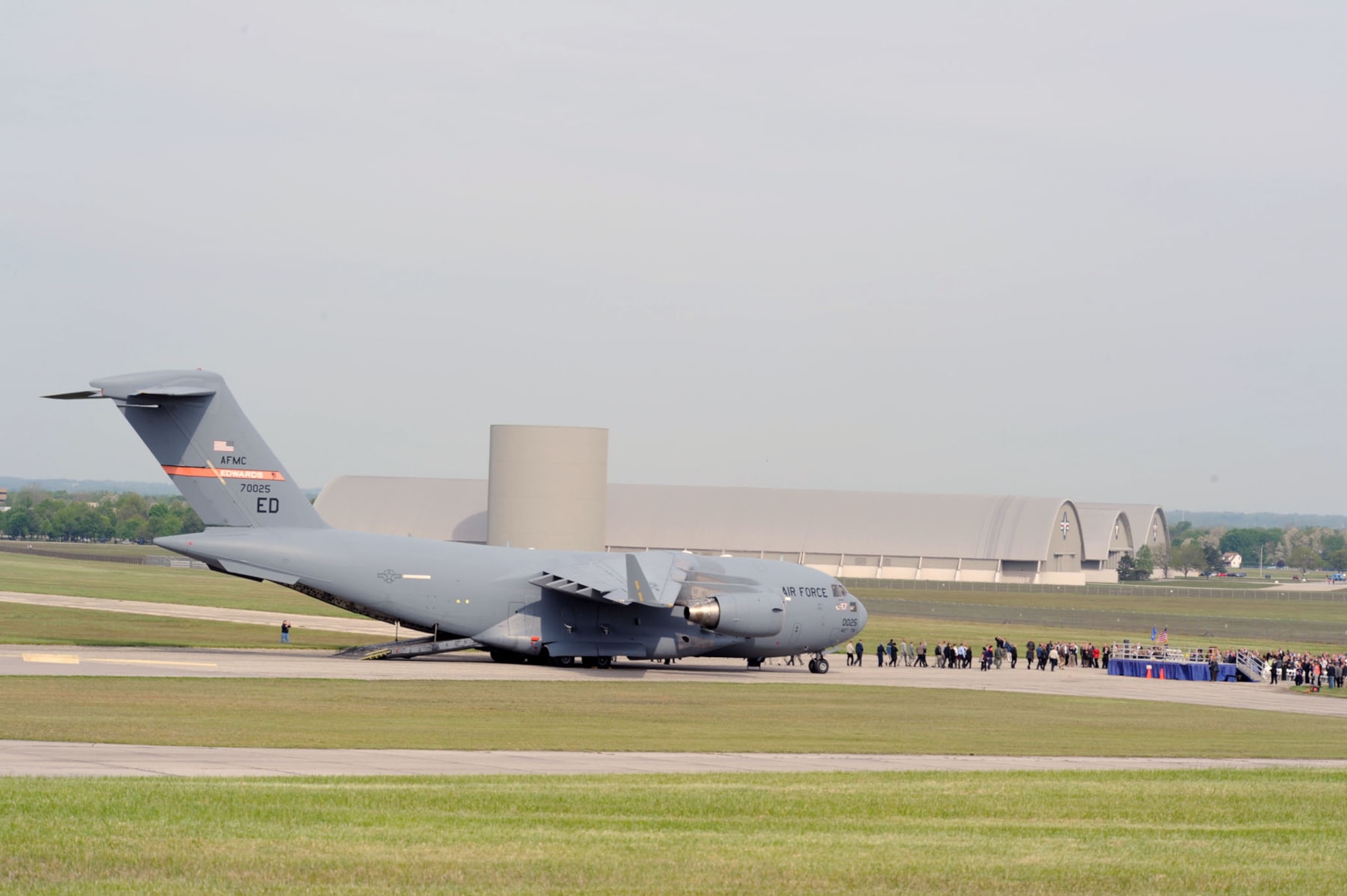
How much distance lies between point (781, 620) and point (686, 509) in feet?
255

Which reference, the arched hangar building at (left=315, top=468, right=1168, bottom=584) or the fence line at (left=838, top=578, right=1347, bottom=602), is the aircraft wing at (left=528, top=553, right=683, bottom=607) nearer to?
the fence line at (left=838, top=578, right=1347, bottom=602)

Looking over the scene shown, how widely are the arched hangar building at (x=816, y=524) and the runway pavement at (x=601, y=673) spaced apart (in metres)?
65.9

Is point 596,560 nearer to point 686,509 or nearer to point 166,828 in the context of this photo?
point 166,828

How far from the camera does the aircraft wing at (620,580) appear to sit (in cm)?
4253

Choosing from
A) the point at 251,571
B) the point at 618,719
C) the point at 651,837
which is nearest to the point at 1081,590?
the point at 251,571

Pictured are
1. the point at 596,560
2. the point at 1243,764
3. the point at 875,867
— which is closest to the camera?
the point at 875,867

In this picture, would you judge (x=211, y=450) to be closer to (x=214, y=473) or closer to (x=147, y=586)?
(x=214, y=473)

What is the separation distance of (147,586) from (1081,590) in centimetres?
7333

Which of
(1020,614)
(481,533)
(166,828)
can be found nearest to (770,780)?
(166,828)

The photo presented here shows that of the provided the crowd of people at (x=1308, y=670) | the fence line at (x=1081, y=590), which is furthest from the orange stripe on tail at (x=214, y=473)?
the fence line at (x=1081, y=590)

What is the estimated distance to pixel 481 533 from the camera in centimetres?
11975

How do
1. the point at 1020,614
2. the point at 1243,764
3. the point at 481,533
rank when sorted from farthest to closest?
the point at 481,533
the point at 1020,614
the point at 1243,764

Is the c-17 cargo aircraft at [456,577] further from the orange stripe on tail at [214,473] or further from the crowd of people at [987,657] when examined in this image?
the crowd of people at [987,657]

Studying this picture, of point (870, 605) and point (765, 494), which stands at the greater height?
point (765, 494)
